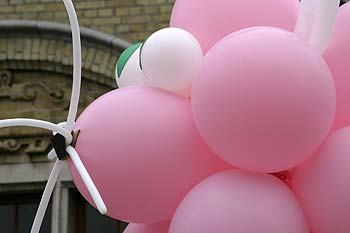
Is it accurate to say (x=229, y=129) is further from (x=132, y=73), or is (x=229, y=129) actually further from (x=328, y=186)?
(x=132, y=73)

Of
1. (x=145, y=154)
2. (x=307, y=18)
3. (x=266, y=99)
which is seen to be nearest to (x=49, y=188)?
(x=145, y=154)

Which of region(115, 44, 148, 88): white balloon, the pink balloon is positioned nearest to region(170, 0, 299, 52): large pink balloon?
region(115, 44, 148, 88): white balloon

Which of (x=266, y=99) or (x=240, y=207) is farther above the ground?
(x=266, y=99)

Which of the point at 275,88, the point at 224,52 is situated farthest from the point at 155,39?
the point at 275,88

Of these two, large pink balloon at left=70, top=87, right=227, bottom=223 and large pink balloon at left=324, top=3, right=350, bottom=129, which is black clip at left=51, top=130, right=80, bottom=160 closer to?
large pink balloon at left=70, top=87, right=227, bottom=223

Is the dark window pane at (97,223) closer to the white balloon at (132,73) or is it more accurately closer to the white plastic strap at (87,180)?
the white balloon at (132,73)

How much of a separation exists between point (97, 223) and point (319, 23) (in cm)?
251

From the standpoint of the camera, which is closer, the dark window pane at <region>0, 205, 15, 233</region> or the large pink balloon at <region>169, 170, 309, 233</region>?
the large pink balloon at <region>169, 170, 309, 233</region>

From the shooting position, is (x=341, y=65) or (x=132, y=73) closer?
(x=341, y=65)

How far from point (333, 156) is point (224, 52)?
0.35 metres

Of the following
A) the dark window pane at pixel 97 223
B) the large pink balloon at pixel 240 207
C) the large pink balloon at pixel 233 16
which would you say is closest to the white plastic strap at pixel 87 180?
the large pink balloon at pixel 240 207

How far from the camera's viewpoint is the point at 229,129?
6.37 feet

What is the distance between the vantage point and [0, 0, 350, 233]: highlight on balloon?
6.27ft

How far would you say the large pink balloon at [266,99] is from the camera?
190 centimetres
